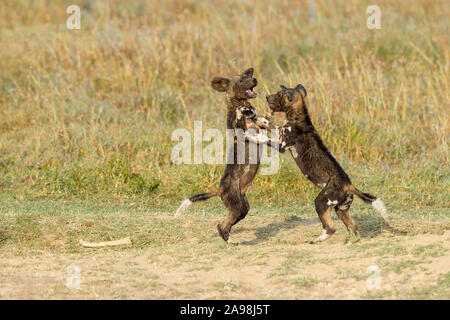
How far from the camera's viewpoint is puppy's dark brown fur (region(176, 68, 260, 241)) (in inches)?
273

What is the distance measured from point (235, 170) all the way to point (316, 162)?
77 cm

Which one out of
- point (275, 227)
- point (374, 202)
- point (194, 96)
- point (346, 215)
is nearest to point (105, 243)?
point (275, 227)

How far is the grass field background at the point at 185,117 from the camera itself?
8102 mm

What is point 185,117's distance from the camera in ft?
36.4

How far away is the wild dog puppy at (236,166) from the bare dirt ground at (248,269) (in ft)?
1.10

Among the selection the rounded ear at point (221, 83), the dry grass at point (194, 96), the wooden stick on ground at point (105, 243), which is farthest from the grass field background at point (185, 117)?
the rounded ear at point (221, 83)

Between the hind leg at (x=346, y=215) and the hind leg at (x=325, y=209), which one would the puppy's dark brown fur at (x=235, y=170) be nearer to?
the hind leg at (x=325, y=209)

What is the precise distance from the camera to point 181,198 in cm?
923

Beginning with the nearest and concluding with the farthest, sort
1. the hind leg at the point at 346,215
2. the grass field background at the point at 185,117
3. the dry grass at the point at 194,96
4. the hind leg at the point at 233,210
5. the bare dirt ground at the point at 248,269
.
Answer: the bare dirt ground at the point at 248,269 → the hind leg at the point at 346,215 → the hind leg at the point at 233,210 → the grass field background at the point at 185,117 → the dry grass at the point at 194,96

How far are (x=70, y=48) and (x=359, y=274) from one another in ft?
28.3

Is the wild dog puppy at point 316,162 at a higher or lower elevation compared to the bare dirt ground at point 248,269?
higher

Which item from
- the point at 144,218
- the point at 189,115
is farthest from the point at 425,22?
the point at 144,218

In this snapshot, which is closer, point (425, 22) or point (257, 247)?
point (257, 247)

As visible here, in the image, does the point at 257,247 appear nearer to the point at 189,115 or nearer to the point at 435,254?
the point at 435,254
